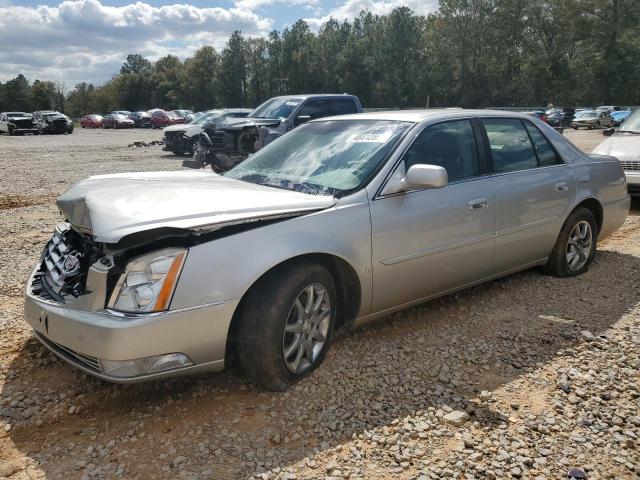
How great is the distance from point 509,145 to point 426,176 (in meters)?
1.51

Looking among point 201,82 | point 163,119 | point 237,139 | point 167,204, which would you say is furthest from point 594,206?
point 201,82

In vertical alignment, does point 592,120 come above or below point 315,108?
below

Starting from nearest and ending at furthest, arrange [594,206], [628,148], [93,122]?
[594,206] → [628,148] → [93,122]

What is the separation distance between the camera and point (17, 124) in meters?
34.6

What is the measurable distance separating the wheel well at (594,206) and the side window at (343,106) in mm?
8060

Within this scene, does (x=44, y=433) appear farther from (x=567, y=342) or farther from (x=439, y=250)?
(x=567, y=342)

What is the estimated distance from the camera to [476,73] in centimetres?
5853

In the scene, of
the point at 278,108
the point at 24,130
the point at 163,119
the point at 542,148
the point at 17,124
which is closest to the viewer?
the point at 542,148

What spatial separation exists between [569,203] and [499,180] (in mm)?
1032

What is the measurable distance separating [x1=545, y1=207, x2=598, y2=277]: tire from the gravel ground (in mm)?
714

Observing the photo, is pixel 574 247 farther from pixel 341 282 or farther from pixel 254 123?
pixel 254 123

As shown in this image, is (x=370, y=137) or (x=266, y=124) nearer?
(x=370, y=137)

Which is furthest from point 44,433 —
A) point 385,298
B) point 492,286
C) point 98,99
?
point 98,99

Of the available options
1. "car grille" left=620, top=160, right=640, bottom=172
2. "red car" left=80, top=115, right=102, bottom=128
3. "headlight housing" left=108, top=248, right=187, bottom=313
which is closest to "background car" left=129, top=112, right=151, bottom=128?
"red car" left=80, top=115, right=102, bottom=128
